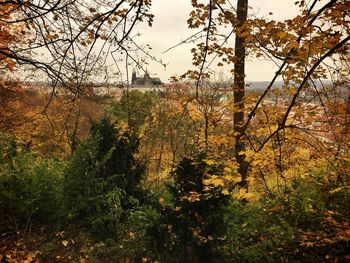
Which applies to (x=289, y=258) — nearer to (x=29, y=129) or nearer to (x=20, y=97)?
(x=20, y=97)

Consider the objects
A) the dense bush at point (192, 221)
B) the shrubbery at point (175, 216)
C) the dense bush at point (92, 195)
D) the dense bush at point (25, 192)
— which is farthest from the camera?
the dense bush at point (92, 195)

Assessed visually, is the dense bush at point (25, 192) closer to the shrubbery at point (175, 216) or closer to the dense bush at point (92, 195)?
the shrubbery at point (175, 216)

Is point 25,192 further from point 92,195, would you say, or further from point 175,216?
point 175,216

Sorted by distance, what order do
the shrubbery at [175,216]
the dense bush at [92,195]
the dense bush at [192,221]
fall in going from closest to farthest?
the shrubbery at [175,216] < the dense bush at [192,221] < the dense bush at [92,195]

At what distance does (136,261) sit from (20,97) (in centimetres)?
1754

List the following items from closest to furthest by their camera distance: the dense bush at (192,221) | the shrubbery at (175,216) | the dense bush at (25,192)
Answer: the shrubbery at (175,216) → the dense bush at (192,221) → the dense bush at (25,192)

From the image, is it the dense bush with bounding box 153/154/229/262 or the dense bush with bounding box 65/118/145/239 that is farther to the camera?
the dense bush with bounding box 65/118/145/239

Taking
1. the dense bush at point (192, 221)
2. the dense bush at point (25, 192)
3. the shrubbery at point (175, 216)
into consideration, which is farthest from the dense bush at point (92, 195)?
the dense bush at point (192, 221)

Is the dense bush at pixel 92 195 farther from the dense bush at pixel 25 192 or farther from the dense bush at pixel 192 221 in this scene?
the dense bush at pixel 192 221

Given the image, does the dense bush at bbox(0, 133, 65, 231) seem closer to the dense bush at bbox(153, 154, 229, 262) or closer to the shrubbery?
the shrubbery

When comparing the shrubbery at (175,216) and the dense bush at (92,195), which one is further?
the dense bush at (92,195)

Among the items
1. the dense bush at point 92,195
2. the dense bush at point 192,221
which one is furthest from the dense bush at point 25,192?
the dense bush at point 192,221

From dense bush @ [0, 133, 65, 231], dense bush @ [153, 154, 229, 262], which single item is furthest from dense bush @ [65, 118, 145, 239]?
dense bush @ [153, 154, 229, 262]

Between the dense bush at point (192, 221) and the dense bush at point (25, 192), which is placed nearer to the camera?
the dense bush at point (192, 221)
